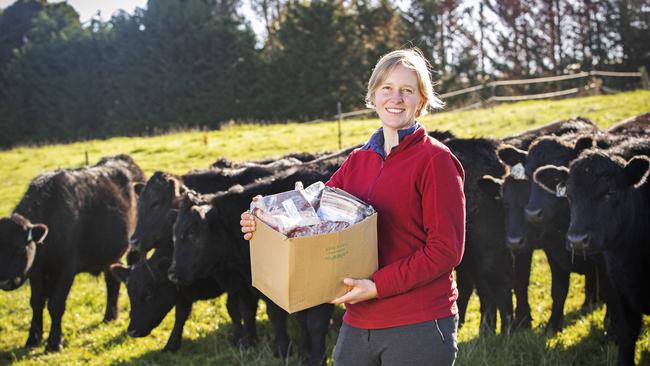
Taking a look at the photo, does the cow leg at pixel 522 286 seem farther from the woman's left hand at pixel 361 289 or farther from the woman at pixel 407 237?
the woman's left hand at pixel 361 289

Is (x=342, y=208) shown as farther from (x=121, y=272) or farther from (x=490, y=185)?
(x=121, y=272)

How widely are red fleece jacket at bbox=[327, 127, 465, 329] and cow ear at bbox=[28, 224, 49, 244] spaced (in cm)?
559

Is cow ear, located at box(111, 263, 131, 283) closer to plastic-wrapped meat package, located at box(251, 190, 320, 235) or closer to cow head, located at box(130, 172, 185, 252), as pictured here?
cow head, located at box(130, 172, 185, 252)

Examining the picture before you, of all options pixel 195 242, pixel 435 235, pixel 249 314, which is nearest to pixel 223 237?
pixel 195 242

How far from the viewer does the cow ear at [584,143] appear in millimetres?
5612

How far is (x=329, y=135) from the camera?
18219 millimetres

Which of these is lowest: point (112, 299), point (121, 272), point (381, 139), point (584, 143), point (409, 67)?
point (112, 299)

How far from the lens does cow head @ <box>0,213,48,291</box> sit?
23.3 ft

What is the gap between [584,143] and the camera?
5.66 meters

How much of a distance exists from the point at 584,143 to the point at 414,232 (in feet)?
11.8

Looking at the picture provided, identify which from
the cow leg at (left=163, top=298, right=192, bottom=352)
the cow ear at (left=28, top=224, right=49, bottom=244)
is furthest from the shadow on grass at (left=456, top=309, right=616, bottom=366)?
the cow ear at (left=28, top=224, right=49, bottom=244)

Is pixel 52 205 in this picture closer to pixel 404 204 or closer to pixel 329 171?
pixel 329 171

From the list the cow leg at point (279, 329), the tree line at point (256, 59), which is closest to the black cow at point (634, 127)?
the cow leg at point (279, 329)

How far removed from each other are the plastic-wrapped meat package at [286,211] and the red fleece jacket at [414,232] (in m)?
0.33
